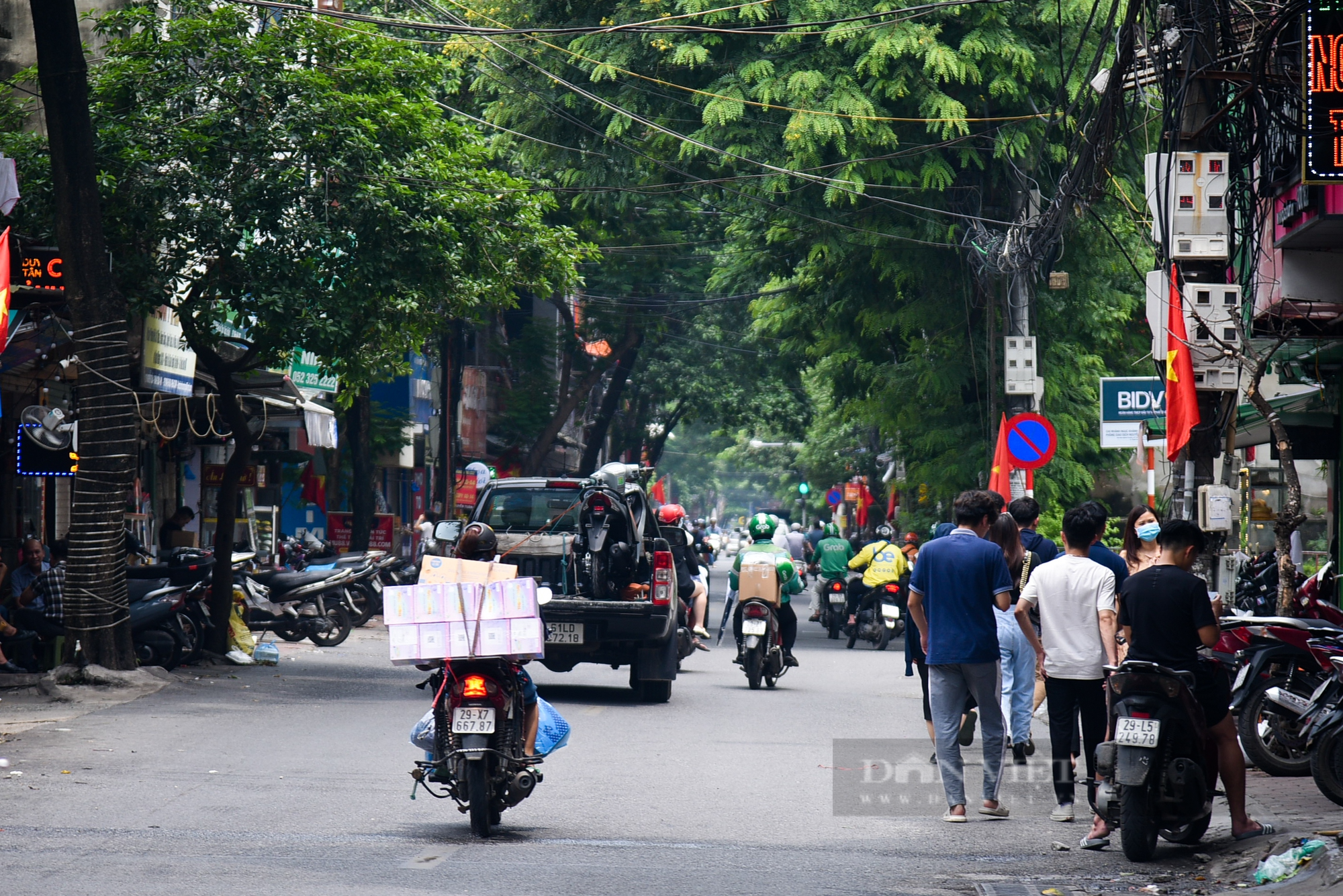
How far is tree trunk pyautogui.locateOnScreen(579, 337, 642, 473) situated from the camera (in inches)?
1555

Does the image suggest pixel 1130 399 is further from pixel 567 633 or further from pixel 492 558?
pixel 492 558

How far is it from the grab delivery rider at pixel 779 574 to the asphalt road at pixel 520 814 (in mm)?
2296

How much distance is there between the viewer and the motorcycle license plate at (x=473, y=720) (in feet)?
25.6

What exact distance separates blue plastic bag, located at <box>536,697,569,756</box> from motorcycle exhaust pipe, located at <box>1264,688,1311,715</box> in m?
4.54

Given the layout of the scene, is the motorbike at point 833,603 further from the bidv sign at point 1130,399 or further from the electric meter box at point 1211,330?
the electric meter box at point 1211,330

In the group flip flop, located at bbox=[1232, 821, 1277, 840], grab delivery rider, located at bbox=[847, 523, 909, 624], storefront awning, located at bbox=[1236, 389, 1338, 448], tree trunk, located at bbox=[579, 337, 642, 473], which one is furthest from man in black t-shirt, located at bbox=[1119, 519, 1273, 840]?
tree trunk, located at bbox=[579, 337, 642, 473]

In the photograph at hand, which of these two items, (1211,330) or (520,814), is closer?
(520,814)

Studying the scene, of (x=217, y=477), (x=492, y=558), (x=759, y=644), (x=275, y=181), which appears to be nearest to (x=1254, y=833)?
(x=492, y=558)

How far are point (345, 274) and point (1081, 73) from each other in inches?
413

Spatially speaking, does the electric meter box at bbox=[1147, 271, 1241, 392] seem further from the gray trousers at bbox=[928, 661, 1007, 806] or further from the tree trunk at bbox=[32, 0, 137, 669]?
the tree trunk at bbox=[32, 0, 137, 669]

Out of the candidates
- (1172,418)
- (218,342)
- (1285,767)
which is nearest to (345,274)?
(218,342)

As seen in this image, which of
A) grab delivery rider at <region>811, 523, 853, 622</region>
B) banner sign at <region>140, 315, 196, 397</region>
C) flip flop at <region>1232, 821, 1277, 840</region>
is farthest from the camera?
grab delivery rider at <region>811, 523, 853, 622</region>

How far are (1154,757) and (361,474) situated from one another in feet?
72.3

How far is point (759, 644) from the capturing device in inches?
647
